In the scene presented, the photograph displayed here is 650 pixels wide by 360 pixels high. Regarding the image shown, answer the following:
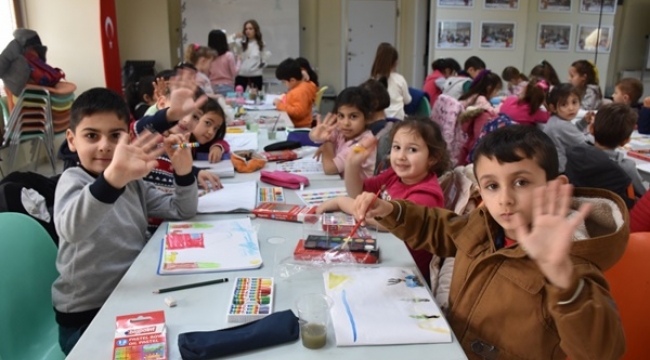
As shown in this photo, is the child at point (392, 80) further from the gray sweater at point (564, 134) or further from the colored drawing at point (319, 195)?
the colored drawing at point (319, 195)

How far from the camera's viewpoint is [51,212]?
5.82ft

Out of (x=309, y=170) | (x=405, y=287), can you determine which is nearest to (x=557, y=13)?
(x=309, y=170)

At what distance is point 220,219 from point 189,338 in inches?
30.6

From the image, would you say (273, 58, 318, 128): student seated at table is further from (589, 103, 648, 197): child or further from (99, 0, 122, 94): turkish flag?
(589, 103, 648, 197): child

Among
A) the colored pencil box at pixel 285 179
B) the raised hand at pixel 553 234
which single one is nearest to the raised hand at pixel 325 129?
the colored pencil box at pixel 285 179

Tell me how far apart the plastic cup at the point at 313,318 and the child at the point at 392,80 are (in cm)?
378

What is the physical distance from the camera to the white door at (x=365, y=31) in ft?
27.4

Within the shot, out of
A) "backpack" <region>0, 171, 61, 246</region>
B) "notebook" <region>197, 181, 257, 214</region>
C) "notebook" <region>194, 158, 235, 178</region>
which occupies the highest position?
"backpack" <region>0, 171, 61, 246</region>

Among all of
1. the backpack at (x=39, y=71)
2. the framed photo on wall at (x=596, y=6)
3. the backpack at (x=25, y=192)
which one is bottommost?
the backpack at (x=25, y=192)

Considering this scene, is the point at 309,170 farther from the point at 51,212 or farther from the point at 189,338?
the point at 189,338

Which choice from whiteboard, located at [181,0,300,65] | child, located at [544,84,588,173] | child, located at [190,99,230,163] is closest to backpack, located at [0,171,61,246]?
child, located at [190,99,230,163]

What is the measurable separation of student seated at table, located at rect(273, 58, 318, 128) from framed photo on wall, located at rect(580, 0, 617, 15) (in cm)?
494

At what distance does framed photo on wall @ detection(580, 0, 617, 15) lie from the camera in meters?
7.37

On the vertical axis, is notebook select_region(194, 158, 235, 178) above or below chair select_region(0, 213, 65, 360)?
above
